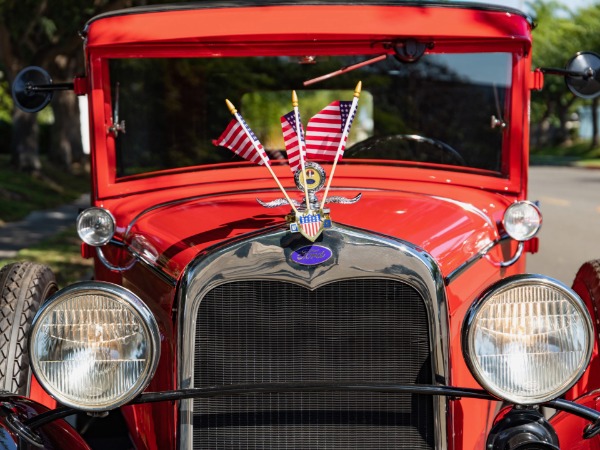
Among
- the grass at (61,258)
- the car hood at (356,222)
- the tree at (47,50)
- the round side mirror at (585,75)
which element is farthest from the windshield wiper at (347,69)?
the tree at (47,50)

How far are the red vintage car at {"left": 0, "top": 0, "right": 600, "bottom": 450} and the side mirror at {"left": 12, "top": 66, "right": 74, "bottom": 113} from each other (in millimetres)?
11

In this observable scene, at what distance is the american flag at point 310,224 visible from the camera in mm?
2734

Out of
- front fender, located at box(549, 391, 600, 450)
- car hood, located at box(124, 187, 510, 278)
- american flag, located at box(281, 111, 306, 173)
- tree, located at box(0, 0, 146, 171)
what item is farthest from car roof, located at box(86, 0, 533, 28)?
tree, located at box(0, 0, 146, 171)

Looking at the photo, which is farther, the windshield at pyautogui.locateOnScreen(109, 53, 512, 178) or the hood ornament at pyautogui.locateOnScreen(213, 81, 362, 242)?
the windshield at pyautogui.locateOnScreen(109, 53, 512, 178)

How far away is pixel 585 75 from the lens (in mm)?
3881

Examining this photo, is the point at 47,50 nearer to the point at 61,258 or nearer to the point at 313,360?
the point at 61,258

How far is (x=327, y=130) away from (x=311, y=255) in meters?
0.59

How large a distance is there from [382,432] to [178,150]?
175cm

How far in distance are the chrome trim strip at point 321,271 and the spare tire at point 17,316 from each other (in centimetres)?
80

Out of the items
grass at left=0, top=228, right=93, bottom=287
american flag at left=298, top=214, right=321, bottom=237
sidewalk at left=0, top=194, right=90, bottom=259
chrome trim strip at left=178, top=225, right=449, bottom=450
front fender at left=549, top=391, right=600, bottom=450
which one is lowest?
front fender at left=549, top=391, right=600, bottom=450

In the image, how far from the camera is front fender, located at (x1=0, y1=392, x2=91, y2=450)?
262 cm

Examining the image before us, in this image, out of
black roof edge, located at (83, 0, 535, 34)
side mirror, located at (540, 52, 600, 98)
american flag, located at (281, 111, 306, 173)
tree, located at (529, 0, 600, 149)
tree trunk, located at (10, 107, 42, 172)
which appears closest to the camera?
american flag, located at (281, 111, 306, 173)

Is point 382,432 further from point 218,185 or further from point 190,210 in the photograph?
point 218,185

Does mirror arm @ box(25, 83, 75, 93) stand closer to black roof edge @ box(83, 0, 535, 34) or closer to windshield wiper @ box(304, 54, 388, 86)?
black roof edge @ box(83, 0, 535, 34)
